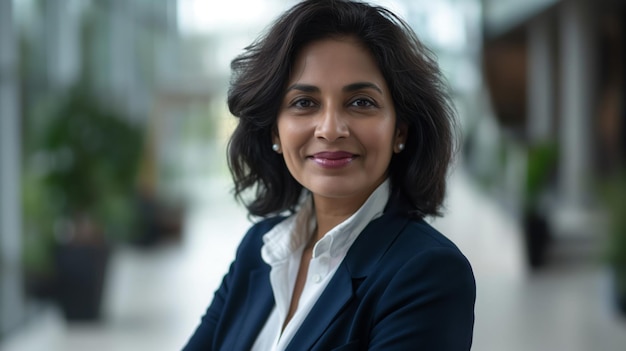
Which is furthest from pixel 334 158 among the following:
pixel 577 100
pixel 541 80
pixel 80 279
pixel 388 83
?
pixel 541 80

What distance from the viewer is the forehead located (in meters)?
1.56

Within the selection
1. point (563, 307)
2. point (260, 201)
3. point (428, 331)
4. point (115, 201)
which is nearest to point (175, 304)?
point (115, 201)

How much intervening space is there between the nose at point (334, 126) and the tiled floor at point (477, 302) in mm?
3756

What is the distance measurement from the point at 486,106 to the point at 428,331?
12.7 meters

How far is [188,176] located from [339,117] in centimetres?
1218

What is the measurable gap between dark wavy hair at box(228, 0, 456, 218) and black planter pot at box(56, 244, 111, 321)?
4.47 metres

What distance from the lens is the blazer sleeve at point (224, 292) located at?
1831 mm

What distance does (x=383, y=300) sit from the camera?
148 cm

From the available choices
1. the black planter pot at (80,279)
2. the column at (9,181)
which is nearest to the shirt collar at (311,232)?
the column at (9,181)

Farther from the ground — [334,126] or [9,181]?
[334,126]

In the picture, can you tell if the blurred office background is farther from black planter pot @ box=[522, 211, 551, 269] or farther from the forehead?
the forehead

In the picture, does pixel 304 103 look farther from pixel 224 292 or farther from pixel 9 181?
pixel 9 181

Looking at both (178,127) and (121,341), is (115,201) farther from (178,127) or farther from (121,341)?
(178,127)

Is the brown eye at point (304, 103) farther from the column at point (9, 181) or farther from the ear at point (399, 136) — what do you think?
the column at point (9, 181)
